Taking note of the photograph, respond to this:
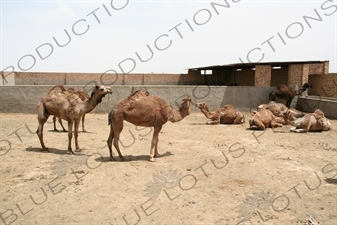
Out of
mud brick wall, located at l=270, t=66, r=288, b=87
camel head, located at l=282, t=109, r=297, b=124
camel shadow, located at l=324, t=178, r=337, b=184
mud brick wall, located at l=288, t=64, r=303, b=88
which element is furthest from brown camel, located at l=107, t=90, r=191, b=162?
mud brick wall, located at l=270, t=66, r=288, b=87

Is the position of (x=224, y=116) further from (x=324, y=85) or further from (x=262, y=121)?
(x=324, y=85)

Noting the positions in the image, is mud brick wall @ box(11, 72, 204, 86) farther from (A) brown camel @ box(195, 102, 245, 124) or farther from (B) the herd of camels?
(B) the herd of camels

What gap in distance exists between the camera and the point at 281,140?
9.88 metres

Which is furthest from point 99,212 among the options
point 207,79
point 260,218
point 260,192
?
point 207,79

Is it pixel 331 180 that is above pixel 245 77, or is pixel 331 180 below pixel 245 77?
below

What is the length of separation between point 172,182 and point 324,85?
1865 centimetres

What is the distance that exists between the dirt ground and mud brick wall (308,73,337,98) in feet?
40.9

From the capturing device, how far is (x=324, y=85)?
68.8ft

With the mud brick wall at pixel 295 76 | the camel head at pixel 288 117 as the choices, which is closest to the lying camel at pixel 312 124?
the camel head at pixel 288 117

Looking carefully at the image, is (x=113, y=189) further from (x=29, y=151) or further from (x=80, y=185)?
(x=29, y=151)

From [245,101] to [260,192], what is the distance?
40.2 feet

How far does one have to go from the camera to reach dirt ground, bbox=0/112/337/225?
180 inches

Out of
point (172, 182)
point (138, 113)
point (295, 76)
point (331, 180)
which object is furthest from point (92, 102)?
point (295, 76)

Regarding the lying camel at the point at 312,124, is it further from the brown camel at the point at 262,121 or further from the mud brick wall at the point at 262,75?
the mud brick wall at the point at 262,75
